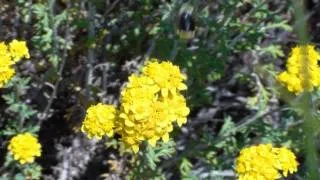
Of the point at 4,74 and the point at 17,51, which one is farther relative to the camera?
the point at 17,51

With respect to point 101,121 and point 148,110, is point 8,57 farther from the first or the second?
point 148,110

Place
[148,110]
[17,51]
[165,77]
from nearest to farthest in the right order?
[148,110], [165,77], [17,51]

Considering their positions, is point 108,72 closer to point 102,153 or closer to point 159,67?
point 102,153

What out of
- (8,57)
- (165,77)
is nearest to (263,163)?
(165,77)

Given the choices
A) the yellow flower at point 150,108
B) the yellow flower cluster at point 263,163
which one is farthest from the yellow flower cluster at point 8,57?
the yellow flower cluster at point 263,163

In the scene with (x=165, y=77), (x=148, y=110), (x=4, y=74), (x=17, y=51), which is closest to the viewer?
(x=148, y=110)

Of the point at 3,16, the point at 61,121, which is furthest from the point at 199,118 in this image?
the point at 3,16

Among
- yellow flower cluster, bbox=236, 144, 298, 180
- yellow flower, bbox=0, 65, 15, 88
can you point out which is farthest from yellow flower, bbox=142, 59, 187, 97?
yellow flower, bbox=0, 65, 15, 88

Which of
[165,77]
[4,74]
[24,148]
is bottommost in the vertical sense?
[165,77]

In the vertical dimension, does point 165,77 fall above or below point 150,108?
above
